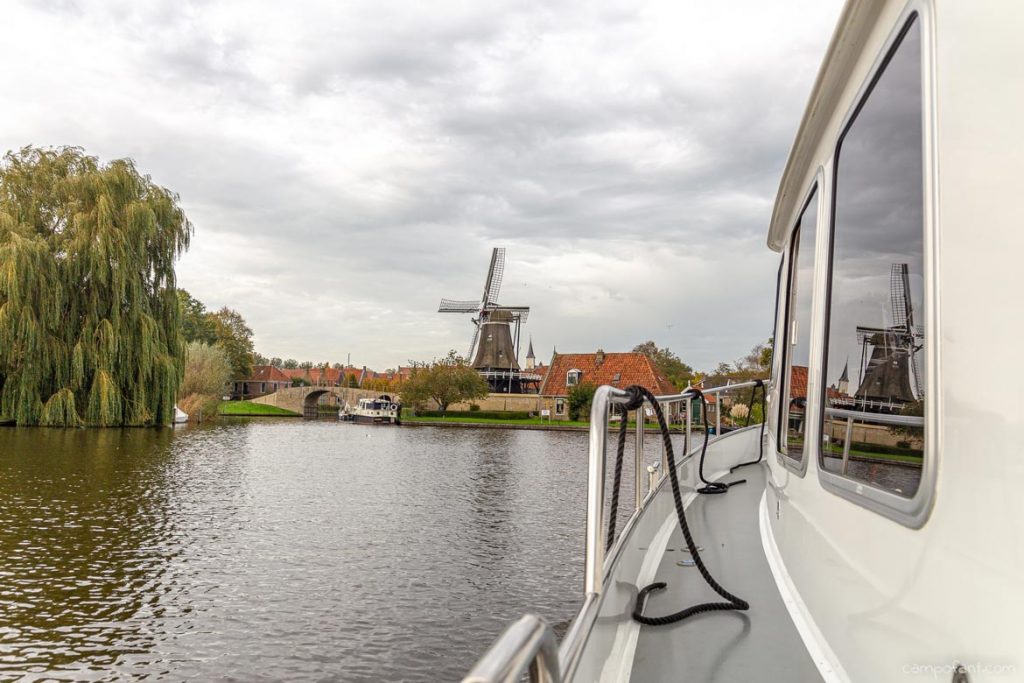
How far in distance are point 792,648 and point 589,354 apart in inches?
2239

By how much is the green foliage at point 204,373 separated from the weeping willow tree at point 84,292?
15935 millimetres

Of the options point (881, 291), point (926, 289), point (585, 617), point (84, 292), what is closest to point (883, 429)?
point (881, 291)

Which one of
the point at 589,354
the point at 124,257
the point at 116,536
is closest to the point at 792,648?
the point at 116,536

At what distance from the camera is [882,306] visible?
1793 millimetres

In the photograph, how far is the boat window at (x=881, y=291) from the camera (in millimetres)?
1561

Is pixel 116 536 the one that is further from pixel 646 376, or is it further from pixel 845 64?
pixel 646 376

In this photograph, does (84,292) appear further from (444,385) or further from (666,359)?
(666,359)

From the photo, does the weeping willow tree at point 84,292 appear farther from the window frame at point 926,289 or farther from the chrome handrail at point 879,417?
the window frame at point 926,289

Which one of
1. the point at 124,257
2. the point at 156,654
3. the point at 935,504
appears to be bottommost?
the point at 156,654

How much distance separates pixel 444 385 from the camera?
189 ft

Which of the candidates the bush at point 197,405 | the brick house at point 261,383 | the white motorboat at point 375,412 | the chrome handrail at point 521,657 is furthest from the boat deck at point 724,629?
the brick house at point 261,383

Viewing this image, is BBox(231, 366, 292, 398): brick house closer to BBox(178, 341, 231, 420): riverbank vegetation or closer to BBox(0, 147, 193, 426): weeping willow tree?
BBox(178, 341, 231, 420): riverbank vegetation

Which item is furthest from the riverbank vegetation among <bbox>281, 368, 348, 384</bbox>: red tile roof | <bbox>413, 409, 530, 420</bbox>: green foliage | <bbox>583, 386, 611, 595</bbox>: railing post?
<bbox>281, 368, 348, 384</bbox>: red tile roof

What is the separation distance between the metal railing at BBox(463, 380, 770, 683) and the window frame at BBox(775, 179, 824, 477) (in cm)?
52
